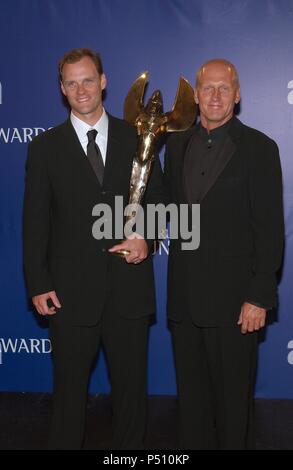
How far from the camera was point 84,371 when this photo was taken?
2371 millimetres

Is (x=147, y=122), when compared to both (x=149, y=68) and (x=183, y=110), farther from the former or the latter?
(x=149, y=68)

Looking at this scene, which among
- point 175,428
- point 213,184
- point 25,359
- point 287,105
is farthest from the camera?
point 25,359

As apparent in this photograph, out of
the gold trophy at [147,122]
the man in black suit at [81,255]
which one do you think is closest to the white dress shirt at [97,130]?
the man in black suit at [81,255]

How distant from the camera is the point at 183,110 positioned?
258 centimetres

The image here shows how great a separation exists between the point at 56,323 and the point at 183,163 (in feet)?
2.59

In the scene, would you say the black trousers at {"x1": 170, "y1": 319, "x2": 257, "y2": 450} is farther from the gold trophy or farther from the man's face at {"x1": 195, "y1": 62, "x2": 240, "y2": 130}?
the man's face at {"x1": 195, "y1": 62, "x2": 240, "y2": 130}

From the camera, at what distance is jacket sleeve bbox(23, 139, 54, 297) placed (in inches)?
89.6

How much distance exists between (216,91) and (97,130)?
48 centimetres

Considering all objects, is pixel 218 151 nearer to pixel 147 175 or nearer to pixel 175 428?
pixel 147 175

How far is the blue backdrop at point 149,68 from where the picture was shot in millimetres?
3273

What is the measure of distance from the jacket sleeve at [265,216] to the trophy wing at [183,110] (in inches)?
18.0

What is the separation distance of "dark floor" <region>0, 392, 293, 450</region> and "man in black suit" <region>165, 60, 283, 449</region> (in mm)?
635

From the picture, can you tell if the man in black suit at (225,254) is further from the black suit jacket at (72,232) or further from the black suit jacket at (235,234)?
the black suit jacket at (72,232)

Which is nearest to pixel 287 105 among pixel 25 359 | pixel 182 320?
pixel 182 320
